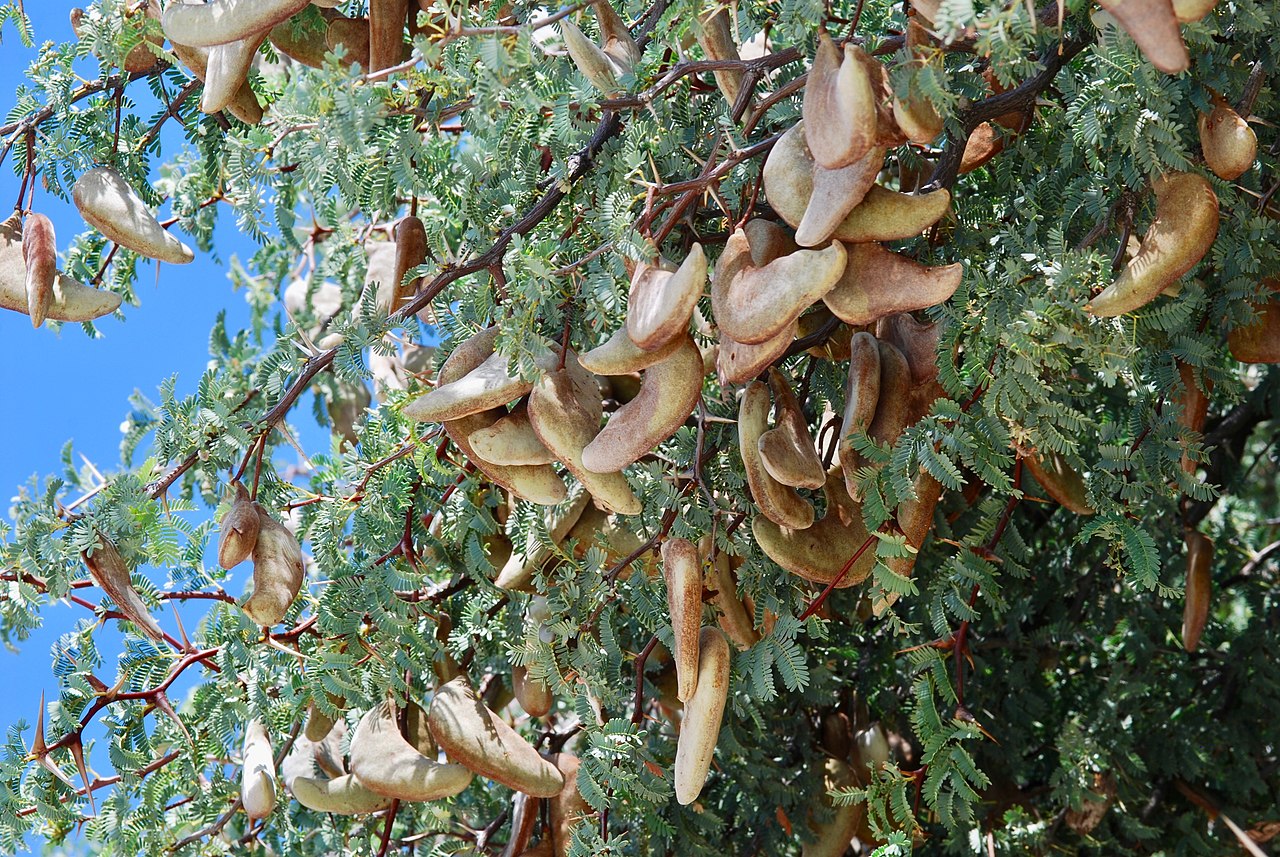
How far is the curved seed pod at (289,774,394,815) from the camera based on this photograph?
1464mm

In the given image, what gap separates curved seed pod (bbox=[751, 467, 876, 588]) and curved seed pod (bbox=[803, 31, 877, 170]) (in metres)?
0.39

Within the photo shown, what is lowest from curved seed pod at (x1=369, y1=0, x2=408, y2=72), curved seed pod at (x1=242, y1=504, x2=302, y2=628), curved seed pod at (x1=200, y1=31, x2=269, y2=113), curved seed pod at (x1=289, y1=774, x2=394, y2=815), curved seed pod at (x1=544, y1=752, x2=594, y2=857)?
curved seed pod at (x1=544, y1=752, x2=594, y2=857)

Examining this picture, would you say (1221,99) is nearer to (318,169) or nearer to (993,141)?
(993,141)

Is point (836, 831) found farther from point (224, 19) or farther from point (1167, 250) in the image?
point (224, 19)

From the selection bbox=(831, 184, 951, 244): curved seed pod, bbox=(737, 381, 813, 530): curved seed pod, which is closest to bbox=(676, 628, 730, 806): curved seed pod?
bbox=(737, 381, 813, 530): curved seed pod

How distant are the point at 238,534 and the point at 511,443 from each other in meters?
0.26

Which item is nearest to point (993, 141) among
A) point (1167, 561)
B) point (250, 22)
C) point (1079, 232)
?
point (1079, 232)

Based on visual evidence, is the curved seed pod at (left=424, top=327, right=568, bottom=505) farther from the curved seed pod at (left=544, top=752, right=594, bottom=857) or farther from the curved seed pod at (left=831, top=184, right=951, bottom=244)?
the curved seed pod at (left=544, top=752, right=594, bottom=857)

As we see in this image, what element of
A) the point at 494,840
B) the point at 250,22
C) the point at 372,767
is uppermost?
the point at 250,22

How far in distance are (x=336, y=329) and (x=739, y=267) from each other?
1.38 feet

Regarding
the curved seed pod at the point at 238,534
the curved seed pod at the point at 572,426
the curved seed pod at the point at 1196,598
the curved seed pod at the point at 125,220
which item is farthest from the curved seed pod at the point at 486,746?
the curved seed pod at the point at 1196,598

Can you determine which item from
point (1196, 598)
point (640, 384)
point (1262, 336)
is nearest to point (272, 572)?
point (640, 384)

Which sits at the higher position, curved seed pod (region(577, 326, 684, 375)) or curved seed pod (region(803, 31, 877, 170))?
curved seed pod (region(803, 31, 877, 170))

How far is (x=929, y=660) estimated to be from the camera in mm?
1323
